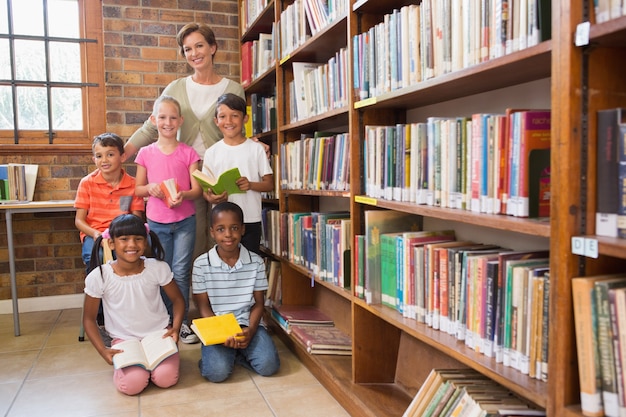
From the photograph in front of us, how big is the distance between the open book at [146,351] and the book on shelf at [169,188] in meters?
0.67

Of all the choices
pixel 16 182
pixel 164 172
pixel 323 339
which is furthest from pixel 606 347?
pixel 16 182

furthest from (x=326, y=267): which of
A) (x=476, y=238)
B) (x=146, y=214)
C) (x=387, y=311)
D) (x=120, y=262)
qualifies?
(x=146, y=214)

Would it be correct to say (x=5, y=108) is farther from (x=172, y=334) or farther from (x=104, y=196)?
(x=172, y=334)

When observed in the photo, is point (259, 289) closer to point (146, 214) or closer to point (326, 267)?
point (326, 267)

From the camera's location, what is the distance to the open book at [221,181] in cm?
262

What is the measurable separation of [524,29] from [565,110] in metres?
0.31

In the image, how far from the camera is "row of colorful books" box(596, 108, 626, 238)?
103 centimetres

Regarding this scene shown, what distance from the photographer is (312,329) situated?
107 inches

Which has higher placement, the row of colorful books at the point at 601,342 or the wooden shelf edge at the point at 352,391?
the row of colorful books at the point at 601,342

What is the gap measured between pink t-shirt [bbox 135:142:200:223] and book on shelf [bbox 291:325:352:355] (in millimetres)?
885

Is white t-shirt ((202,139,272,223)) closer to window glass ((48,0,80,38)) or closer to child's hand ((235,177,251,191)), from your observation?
child's hand ((235,177,251,191))

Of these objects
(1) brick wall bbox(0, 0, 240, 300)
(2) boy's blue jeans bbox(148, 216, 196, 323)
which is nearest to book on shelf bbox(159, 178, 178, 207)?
(2) boy's blue jeans bbox(148, 216, 196, 323)

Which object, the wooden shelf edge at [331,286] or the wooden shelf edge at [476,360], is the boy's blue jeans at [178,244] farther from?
the wooden shelf edge at [476,360]

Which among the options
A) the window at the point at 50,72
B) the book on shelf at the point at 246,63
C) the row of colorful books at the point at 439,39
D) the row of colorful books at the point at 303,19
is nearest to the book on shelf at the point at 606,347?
the row of colorful books at the point at 439,39
